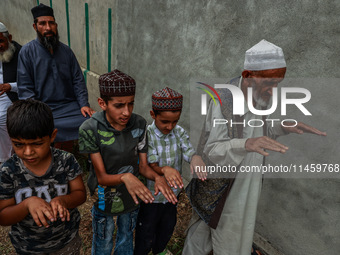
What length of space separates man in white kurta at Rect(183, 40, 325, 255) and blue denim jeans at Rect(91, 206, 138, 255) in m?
0.58

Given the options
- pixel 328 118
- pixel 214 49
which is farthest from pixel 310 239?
pixel 214 49

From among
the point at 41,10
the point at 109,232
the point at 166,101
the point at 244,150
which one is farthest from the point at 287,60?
the point at 41,10

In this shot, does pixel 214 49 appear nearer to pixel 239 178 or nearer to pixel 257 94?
pixel 257 94

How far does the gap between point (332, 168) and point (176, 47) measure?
242 centimetres

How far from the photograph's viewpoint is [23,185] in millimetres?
1707

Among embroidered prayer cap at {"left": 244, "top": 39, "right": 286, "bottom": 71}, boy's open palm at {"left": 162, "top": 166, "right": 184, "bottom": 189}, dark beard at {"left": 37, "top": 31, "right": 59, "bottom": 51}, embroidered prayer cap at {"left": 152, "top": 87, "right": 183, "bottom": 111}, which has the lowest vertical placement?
boy's open palm at {"left": 162, "top": 166, "right": 184, "bottom": 189}

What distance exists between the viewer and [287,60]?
2.53 m

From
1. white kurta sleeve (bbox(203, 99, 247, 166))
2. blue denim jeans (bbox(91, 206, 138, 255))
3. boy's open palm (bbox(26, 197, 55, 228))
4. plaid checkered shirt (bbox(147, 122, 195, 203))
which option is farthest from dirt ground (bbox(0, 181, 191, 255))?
boy's open palm (bbox(26, 197, 55, 228))

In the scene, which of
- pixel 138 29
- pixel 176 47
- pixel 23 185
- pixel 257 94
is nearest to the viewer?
pixel 23 185

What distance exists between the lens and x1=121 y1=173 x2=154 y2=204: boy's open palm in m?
1.70

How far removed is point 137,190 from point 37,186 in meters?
0.64

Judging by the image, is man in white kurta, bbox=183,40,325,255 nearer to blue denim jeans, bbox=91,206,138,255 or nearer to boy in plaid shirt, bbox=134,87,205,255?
boy in plaid shirt, bbox=134,87,205,255

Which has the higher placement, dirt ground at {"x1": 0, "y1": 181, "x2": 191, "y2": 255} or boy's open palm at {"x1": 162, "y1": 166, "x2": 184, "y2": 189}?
boy's open palm at {"x1": 162, "y1": 166, "x2": 184, "y2": 189}

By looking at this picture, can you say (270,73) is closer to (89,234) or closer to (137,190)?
(137,190)
